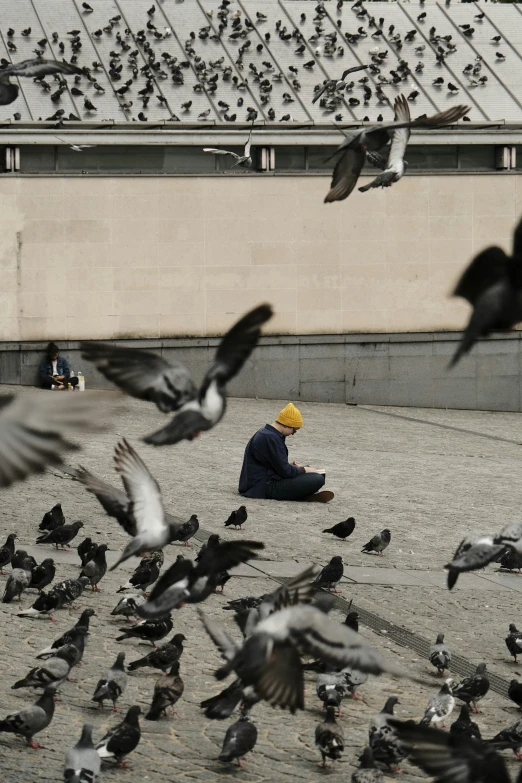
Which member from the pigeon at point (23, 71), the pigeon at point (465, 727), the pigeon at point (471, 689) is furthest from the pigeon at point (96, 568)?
the pigeon at point (23, 71)

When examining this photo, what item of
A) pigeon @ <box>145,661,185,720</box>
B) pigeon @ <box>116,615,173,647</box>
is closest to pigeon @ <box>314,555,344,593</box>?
pigeon @ <box>116,615,173,647</box>

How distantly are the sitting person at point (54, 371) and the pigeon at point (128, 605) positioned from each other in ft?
49.7

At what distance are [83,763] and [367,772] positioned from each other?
1385mm

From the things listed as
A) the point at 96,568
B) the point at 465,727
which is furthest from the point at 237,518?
the point at 465,727

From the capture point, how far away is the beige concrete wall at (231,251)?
25906mm

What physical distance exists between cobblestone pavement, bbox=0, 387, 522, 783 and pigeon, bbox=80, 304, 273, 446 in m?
0.65

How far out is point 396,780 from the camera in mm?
6891

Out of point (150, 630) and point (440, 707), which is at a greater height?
point (150, 630)

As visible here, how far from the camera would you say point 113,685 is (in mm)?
7660

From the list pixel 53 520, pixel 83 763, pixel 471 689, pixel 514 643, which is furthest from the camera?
pixel 53 520

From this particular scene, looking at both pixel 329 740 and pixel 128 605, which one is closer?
pixel 329 740

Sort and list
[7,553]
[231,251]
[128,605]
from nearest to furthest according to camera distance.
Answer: [128,605], [7,553], [231,251]

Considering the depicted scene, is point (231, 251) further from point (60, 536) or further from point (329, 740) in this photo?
point (329, 740)

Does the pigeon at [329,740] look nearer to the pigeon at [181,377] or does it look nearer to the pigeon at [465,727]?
the pigeon at [465,727]
